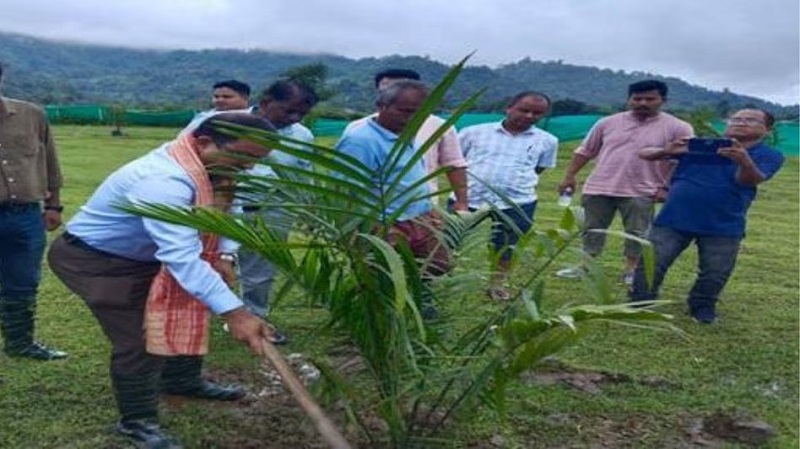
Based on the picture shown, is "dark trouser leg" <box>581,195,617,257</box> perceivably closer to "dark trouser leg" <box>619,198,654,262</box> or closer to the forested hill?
"dark trouser leg" <box>619,198,654,262</box>

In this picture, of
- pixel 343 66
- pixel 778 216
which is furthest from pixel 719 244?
pixel 343 66

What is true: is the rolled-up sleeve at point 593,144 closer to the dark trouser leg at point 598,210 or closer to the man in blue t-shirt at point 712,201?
the dark trouser leg at point 598,210

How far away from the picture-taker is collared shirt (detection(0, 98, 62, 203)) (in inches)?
150

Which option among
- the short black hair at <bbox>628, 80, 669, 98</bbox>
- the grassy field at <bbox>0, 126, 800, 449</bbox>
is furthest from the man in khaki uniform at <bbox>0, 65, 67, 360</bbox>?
the short black hair at <bbox>628, 80, 669, 98</bbox>

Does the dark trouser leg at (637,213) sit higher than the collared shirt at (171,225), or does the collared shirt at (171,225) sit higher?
the collared shirt at (171,225)

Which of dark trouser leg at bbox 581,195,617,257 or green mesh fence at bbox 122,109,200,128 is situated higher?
dark trouser leg at bbox 581,195,617,257

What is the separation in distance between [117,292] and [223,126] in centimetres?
84

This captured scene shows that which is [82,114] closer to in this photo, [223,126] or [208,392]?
[208,392]

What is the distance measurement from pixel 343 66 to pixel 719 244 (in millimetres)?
112475

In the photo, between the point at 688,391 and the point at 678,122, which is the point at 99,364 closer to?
the point at 688,391

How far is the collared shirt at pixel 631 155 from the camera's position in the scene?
5.62 metres

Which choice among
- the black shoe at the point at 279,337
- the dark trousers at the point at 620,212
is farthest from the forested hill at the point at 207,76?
the black shoe at the point at 279,337

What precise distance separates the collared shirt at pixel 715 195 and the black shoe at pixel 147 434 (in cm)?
322

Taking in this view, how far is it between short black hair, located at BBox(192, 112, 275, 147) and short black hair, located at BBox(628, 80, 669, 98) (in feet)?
11.5
